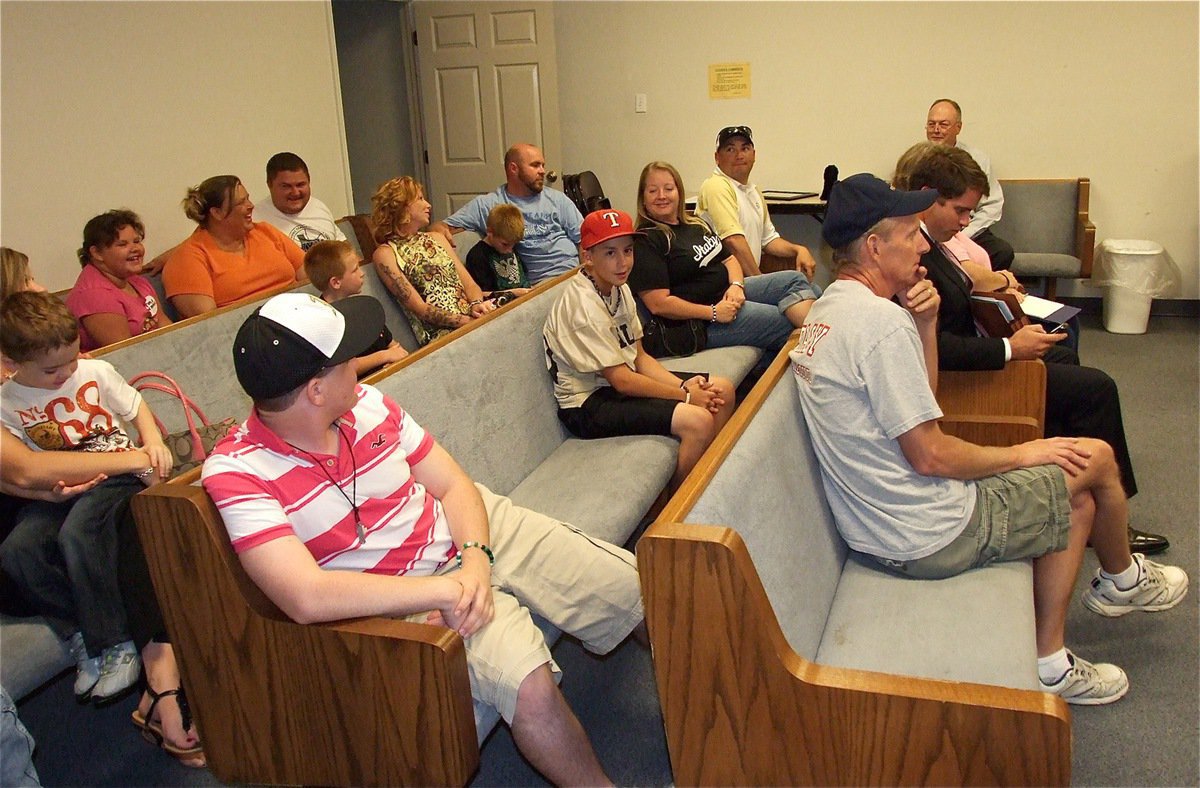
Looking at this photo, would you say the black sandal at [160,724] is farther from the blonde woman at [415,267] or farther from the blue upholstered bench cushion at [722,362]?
the blue upholstered bench cushion at [722,362]

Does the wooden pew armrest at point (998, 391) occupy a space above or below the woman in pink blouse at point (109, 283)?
below

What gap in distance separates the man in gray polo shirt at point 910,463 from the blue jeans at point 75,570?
4.96ft

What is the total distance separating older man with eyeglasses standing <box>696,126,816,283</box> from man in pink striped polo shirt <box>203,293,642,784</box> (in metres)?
2.52

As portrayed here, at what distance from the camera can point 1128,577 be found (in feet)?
7.61

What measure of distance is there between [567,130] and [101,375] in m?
5.07

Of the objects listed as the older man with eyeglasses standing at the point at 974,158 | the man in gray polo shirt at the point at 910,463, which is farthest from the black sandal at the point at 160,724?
the older man with eyeglasses standing at the point at 974,158

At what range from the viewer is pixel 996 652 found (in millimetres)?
1620

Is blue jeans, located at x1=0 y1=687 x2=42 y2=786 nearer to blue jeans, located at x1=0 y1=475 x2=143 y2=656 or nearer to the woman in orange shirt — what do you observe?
blue jeans, located at x1=0 y1=475 x2=143 y2=656

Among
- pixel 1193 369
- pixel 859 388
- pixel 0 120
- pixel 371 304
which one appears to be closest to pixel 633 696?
pixel 859 388

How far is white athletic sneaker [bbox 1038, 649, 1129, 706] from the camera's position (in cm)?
205

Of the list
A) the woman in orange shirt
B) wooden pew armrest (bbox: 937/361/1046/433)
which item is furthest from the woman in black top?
the woman in orange shirt

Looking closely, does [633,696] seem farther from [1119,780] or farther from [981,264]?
[981,264]

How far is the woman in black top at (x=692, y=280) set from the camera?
3547 millimetres

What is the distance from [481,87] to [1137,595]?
5.44 metres
